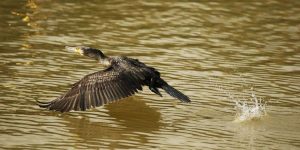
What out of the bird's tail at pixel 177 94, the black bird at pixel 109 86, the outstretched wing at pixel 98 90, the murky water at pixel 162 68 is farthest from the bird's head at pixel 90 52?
the bird's tail at pixel 177 94

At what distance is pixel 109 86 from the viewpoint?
32.0 feet

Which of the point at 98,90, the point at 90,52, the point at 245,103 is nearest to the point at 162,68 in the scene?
the point at 90,52

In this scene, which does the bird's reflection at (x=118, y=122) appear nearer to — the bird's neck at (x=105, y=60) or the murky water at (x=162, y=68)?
the murky water at (x=162, y=68)

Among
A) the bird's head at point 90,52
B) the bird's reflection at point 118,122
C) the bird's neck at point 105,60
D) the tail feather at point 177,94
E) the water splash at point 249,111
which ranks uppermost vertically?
the bird's head at point 90,52

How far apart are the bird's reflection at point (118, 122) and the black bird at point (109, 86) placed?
0.32 metres

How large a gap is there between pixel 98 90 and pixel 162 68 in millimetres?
2905

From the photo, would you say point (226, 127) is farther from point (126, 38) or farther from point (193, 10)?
point (193, 10)

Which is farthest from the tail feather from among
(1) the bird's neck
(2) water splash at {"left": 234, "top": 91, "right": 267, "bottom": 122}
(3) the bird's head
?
(3) the bird's head

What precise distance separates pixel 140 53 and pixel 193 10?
3.74 metres

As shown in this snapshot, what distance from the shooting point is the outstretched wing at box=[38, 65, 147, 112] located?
31.3 feet

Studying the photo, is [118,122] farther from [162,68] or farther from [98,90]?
[162,68]

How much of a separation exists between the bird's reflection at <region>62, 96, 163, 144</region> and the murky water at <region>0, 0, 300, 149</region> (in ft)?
0.05

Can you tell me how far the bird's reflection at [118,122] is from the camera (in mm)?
9312

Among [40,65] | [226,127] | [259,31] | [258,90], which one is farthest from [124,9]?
[226,127]
